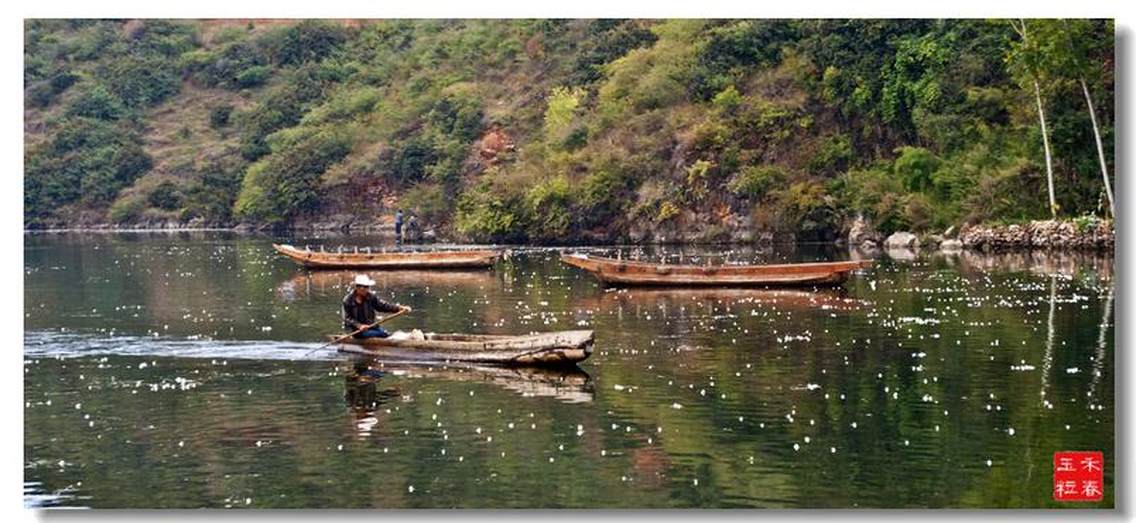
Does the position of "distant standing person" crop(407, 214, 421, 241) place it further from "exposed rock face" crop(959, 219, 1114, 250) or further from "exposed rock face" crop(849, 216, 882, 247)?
"exposed rock face" crop(959, 219, 1114, 250)

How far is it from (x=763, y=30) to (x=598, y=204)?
24.3 feet

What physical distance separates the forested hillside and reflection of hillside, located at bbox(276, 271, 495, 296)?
5.91 m

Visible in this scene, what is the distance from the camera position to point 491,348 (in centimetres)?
2570

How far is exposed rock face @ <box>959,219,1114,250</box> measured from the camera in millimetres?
41469

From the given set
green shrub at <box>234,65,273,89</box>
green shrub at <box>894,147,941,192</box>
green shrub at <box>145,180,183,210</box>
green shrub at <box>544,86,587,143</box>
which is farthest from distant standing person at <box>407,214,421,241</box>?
green shrub at <box>894,147,941,192</box>

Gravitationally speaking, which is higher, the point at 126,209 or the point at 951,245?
the point at 126,209

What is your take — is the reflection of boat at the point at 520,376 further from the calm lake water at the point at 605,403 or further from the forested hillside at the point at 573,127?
the forested hillside at the point at 573,127

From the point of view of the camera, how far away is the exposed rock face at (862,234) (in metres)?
50.7

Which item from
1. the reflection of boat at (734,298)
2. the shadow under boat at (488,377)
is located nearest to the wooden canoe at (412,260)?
the reflection of boat at (734,298)

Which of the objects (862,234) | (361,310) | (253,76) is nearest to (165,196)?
(253,76)

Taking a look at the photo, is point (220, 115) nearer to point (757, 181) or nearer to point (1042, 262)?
point (757, 181)

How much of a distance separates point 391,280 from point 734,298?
9950mm

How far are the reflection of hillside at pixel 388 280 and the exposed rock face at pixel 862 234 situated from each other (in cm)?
1205

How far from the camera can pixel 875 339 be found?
92.0ft
